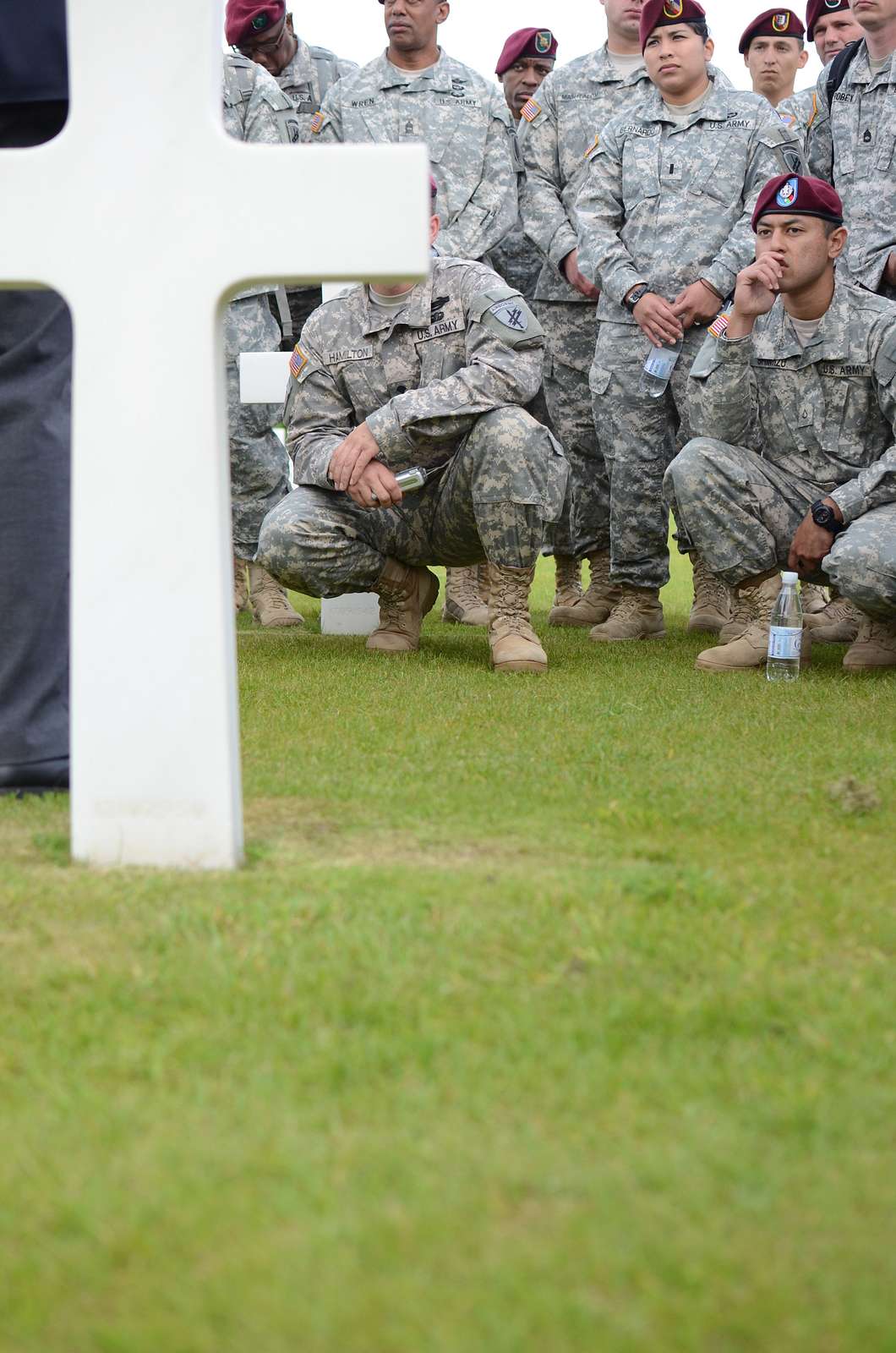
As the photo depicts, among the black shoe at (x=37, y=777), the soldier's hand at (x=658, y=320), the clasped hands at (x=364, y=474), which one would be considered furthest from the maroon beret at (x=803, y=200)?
the black shoe at (x=37, y=777)


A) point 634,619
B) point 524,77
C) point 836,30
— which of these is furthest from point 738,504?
point 524,77

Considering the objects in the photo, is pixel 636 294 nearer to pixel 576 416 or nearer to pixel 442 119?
pixel 576 416

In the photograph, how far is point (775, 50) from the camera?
6.42m

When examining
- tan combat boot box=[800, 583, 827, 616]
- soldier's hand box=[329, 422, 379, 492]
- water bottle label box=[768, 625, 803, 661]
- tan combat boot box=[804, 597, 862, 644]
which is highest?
soldier's hand box=[329, 422, 379, 492]

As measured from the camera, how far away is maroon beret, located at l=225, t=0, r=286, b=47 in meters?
5.84

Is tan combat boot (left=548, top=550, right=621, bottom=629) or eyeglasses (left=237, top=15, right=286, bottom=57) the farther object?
eyeglasses (left=237, top=15, right=286, bottom=57)

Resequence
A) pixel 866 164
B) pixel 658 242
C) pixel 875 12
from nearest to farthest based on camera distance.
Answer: pixel 875 12, pixel 866 164, pixel 658 242

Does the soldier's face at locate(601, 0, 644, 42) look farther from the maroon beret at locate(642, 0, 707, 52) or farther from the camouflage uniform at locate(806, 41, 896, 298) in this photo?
the camouflage uniform at locate(806, 41, 896, 298)

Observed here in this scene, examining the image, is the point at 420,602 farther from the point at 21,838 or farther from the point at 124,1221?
the point at 124,1221

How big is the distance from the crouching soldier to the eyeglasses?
77.2 inches

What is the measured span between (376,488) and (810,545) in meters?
1.21

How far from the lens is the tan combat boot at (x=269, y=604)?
5.43 meters

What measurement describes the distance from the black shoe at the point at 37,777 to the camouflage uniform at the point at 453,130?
3.40 m

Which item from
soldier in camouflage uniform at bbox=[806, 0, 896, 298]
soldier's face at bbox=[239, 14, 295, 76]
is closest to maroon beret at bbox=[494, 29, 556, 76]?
soldier's face at bbox=[239, 14, 295, 76]
